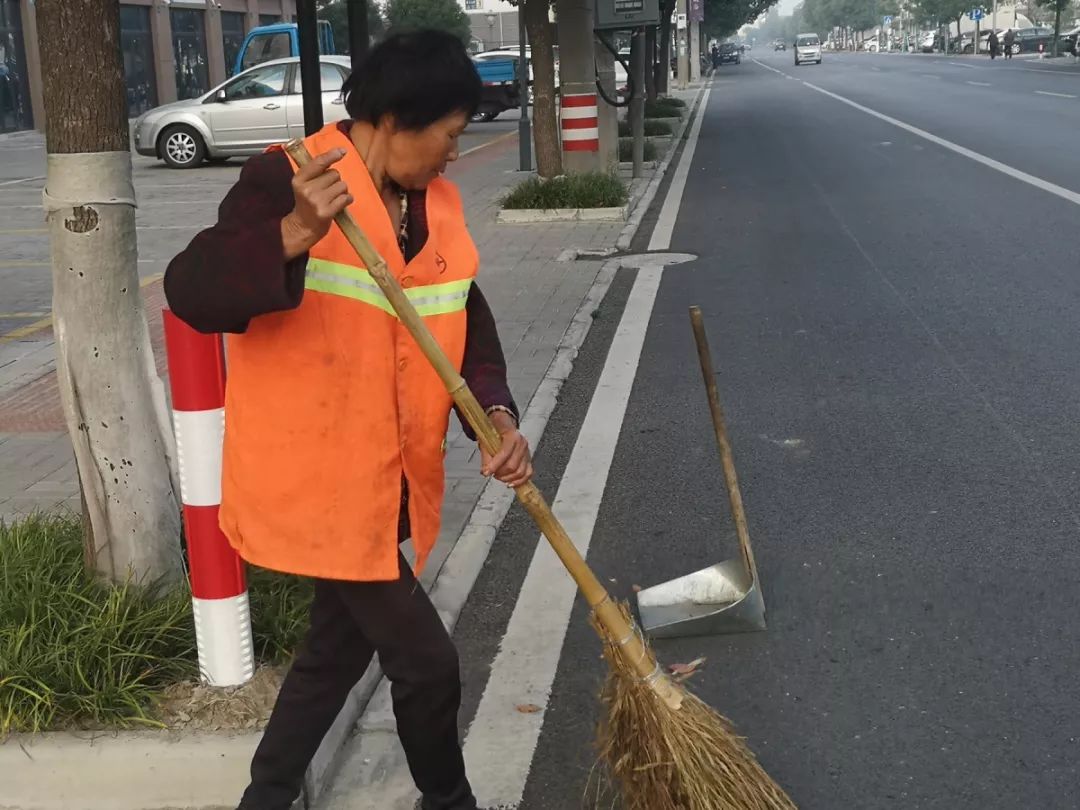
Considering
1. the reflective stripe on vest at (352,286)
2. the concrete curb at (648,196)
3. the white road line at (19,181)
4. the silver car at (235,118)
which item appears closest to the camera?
the reflective stripe on vest at (352,286)

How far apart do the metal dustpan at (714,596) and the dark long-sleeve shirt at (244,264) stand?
1.88m

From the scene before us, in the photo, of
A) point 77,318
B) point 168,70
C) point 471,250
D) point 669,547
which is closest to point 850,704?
point 669,547

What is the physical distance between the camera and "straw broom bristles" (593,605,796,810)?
9.28ft

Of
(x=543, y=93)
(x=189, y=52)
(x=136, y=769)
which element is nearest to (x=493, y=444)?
(x=136, y=769)

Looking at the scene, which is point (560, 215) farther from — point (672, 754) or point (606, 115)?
point (672, 754)

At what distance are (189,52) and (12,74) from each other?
970 centimetres

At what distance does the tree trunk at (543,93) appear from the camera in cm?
1570

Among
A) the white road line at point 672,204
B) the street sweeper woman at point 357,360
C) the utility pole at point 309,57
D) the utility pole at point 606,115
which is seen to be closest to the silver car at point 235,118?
the utility pole at point 606,115

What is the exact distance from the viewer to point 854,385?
7.26 meters

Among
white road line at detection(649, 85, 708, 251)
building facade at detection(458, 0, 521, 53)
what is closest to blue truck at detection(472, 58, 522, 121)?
white road line at detection(649, 85, 708, 251)

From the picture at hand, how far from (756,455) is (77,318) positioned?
3.22 metres

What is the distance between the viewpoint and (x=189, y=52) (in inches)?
1650

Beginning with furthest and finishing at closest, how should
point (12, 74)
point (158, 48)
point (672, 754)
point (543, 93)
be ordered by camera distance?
point (158, 48)
point (12, 74)
point (543, 93)
point (672, 754)

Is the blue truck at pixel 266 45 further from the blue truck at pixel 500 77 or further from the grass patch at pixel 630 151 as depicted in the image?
the grass patch at pixel 630 151
